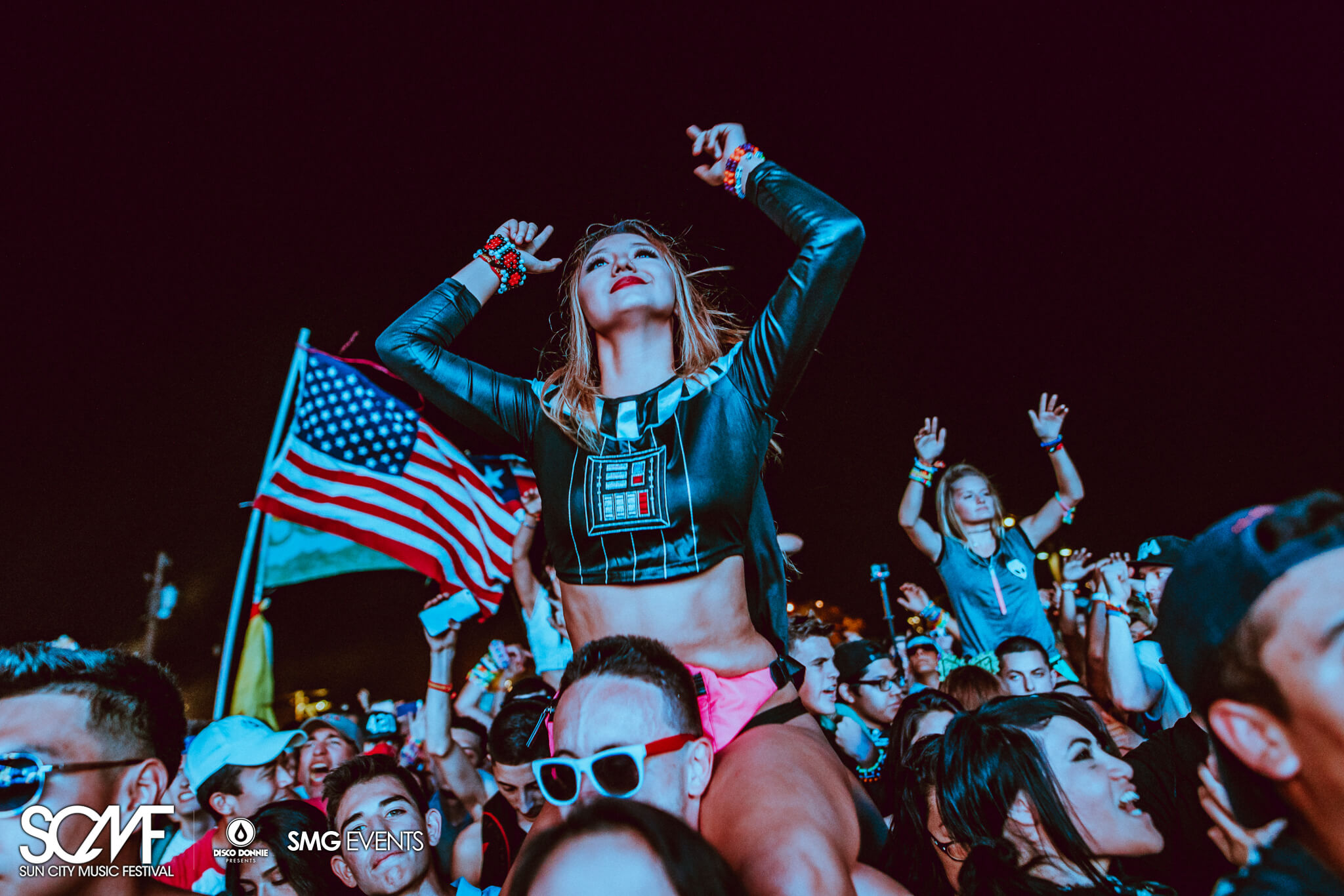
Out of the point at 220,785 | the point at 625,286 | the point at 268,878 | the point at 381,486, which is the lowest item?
the point at 268,878

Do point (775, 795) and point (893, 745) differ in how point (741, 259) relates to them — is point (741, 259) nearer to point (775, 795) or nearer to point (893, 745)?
point (893, 745)

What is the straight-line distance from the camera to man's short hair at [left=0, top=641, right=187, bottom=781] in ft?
→ 7.09

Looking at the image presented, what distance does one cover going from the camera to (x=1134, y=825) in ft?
7.68

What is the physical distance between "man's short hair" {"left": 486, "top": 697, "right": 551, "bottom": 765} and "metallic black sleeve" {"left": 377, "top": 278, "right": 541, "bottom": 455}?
4.84 feet

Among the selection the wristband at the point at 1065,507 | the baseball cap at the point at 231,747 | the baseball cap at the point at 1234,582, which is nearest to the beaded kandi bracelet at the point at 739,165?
the baseball cap at the point at 1234,582

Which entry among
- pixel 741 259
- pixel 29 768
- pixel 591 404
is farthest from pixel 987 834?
pixel 741 259

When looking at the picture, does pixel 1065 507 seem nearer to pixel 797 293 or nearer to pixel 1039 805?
pixel 1039 805

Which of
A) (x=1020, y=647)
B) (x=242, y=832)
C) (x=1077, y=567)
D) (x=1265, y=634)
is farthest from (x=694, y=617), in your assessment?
(x=1077, y=567)

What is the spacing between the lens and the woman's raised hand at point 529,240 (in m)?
3.25

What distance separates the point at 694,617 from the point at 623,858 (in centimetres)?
108

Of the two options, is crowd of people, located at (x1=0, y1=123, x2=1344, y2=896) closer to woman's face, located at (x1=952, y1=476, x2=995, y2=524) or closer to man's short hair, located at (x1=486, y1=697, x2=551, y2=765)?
man's short hair, located at (x1=486, y1=697, x2=551, y2=765)

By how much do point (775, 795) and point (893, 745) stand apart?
2144 mm

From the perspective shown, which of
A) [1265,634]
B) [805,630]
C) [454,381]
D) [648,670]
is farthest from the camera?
[805,630]

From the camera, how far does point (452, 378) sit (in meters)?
2.82
